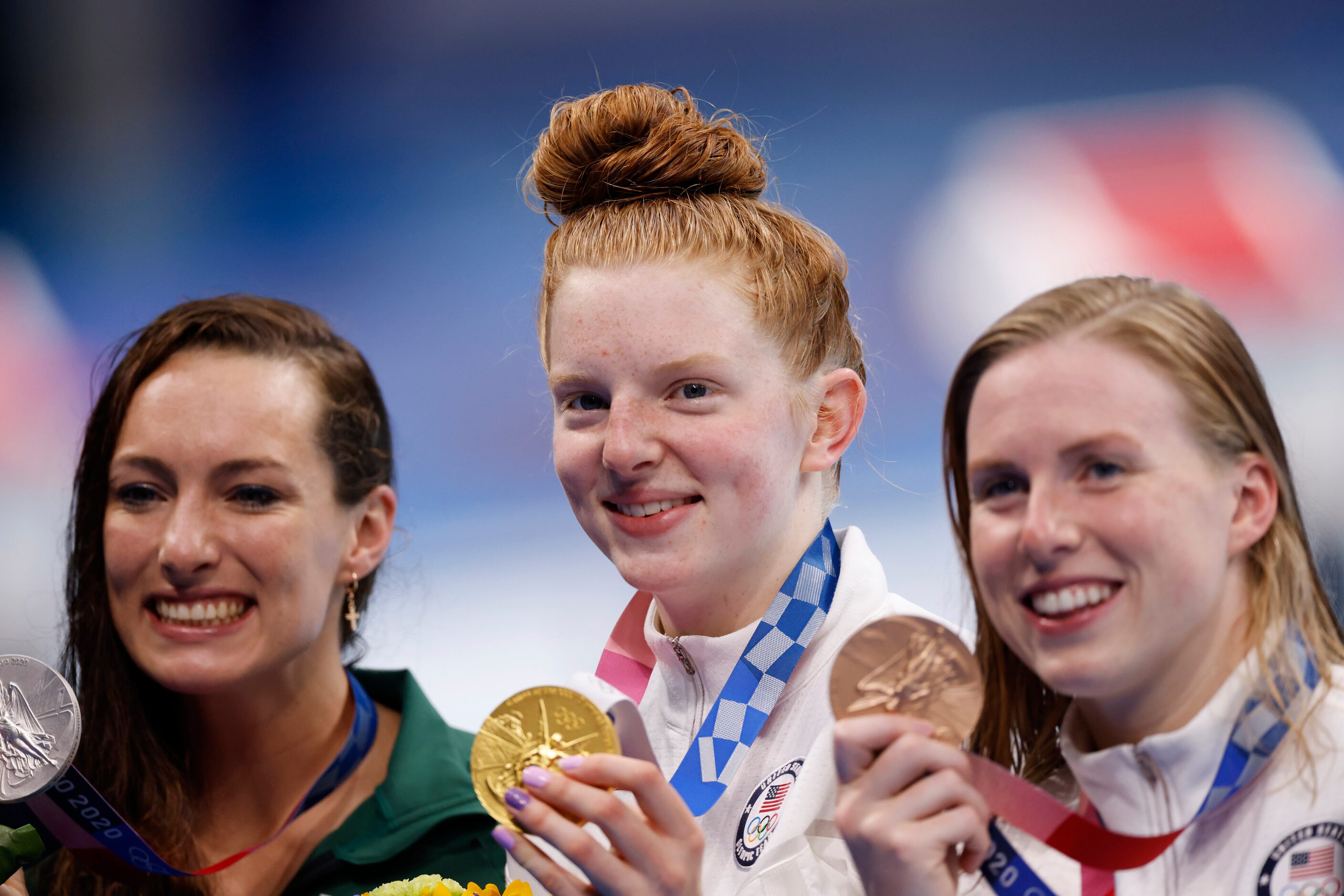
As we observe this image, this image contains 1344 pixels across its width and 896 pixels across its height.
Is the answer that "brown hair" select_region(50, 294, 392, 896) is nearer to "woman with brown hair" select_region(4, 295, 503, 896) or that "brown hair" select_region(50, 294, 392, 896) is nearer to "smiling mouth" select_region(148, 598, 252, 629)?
"woman with brown hair" select_region(4, 295, 503, 896)

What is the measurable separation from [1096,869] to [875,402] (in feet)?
4.51

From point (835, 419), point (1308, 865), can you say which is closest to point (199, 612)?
point (835, 419)

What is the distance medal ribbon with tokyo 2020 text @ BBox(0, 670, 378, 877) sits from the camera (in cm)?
216

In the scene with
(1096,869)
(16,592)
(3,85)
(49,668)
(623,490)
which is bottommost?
(1096,869)

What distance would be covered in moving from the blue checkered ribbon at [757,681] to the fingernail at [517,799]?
49cm

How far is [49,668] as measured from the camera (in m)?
2.13

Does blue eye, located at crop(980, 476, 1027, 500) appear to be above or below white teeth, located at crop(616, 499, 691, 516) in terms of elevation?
below

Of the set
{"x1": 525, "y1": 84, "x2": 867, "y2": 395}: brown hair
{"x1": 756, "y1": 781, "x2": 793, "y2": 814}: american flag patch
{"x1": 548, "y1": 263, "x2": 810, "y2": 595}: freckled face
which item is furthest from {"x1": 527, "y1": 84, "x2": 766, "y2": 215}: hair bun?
{"x1": 756, "y1": 781, "x2": 793, "y2": 814}: american flag patch

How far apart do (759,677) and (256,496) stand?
3.47 ft

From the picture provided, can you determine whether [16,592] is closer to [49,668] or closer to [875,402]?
[49,668]

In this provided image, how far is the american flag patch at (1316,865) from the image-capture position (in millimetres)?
1407

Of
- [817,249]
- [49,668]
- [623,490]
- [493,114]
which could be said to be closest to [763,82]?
[493,114]

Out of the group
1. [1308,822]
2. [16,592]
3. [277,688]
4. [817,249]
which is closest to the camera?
[1308,822]

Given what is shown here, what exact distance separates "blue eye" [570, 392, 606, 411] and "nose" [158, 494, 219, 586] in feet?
2.59
